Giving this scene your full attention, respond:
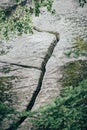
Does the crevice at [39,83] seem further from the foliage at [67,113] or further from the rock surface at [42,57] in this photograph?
the foliage at [67,113]

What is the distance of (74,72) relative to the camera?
3939mm

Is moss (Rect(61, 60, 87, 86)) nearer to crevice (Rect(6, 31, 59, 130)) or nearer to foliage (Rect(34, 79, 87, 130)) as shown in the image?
crevice (Rect(6, 31, 59, 130))

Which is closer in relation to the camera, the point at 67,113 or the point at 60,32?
the point at 67,113

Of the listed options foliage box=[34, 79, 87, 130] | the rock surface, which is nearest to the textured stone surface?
the rock surface

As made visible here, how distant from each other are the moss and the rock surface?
0.22 ft

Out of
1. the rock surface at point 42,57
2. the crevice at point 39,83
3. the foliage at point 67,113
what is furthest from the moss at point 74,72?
the foliage at point 67,113

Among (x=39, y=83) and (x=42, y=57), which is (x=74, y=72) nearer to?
(x=39, y=83)

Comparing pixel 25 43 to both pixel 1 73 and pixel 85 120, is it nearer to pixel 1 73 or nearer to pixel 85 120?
pixel 1 73

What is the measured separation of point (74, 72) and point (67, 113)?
102 centimetres

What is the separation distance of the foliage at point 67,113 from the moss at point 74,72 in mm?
550

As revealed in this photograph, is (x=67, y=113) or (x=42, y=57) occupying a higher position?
(x=67, y=113)

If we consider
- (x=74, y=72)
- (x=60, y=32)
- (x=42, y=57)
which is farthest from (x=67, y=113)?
(x=60, y=32)

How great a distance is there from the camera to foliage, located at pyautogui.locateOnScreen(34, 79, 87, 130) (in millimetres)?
2910

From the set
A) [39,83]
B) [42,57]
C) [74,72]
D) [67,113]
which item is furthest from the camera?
[42,57]
